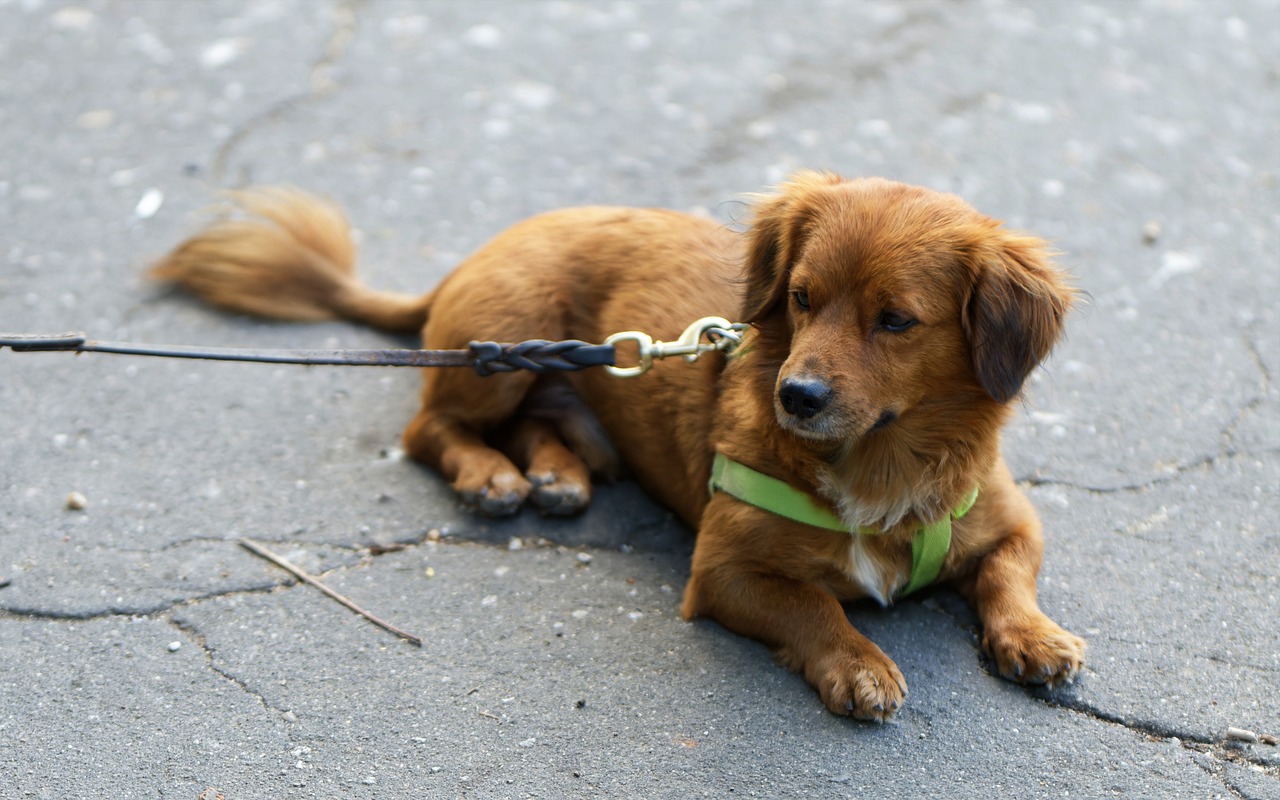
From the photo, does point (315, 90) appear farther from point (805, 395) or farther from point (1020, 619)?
point (1020, 619)

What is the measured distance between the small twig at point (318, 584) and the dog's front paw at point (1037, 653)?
1512mm

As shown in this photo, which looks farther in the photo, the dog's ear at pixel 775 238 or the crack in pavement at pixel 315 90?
the crack in pavement at pixel 315 90

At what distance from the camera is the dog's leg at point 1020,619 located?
2.96 m

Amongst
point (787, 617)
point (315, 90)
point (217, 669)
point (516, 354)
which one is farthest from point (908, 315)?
point (315, 90)

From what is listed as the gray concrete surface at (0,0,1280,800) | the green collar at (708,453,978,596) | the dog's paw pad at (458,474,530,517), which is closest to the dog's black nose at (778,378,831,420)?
the green collar at (708,453,978,596)

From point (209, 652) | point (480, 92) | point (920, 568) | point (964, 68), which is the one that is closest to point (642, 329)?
point (920, 568)

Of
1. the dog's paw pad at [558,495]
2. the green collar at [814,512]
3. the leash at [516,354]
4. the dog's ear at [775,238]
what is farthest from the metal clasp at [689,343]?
the dog's paw pad at [558,495]

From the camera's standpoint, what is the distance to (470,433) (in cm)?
386

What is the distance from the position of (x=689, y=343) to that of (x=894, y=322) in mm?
636

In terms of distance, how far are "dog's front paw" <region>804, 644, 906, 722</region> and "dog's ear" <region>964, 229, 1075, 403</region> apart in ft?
2.35

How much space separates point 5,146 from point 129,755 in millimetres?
3697

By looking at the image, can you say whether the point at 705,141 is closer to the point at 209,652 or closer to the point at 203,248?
the point at 203,248

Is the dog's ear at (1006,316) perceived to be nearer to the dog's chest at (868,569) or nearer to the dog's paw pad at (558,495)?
the dog's chest at (868,569)

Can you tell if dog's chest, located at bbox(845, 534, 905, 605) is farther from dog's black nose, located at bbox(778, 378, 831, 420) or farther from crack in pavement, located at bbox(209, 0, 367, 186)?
crack in pavement, located at bbox(209, 0, 367, 186)
